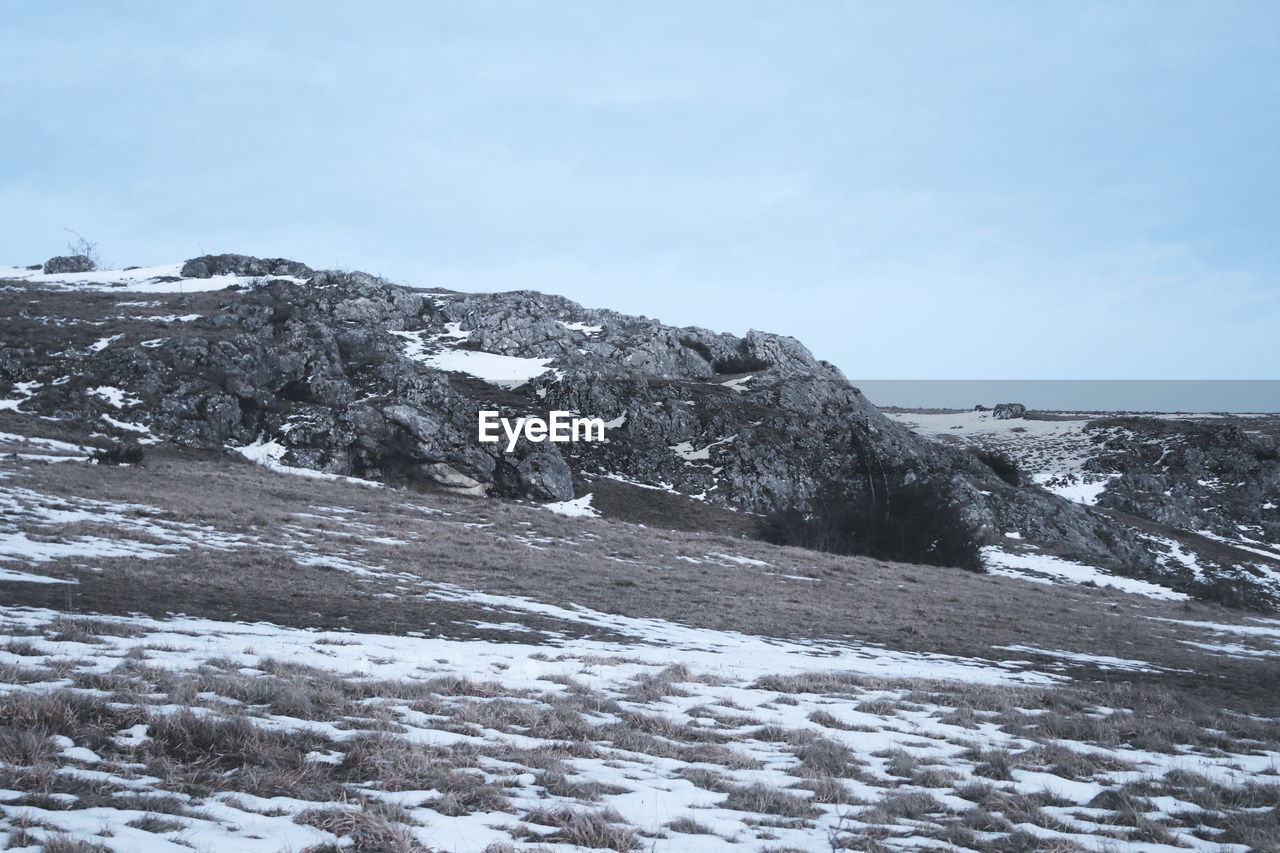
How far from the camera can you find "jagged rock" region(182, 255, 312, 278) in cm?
9006

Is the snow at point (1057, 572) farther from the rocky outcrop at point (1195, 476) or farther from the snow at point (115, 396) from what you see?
the snow at point (115, 396)

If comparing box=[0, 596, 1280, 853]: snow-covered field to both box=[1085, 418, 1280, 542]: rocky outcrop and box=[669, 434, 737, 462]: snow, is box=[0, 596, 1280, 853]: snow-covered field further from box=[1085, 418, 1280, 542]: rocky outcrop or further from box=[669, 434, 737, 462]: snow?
box=[1085, 418, 1280, 542]: rocky outcrop

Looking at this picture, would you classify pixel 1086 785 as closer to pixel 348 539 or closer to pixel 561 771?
pixel 561 771

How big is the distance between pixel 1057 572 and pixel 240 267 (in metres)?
90.8

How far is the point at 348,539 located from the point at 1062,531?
44.4 metres

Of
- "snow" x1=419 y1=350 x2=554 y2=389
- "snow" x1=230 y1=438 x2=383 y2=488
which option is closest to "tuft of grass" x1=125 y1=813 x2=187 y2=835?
"snow" x1=230 y1=438 x2=383 y2=488

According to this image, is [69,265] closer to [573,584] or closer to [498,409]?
[498,409]

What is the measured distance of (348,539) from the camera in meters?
21.0

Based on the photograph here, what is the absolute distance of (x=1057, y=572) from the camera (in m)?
38.5

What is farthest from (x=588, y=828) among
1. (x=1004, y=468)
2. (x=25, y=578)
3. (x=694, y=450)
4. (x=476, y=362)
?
(x=476, y=362)

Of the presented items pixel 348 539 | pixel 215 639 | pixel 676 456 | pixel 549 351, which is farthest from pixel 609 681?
pixel 549 351

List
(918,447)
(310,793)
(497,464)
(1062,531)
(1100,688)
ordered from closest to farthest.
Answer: (310,793), (1100,688), (497,464), (1062,531), (918,447)

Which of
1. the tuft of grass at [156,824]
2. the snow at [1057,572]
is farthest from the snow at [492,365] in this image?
the tuft of grass at [156,824]

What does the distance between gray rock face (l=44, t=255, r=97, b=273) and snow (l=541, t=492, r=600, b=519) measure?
83399 millimetres
